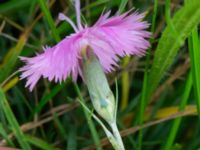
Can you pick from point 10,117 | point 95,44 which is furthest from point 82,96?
point 95,44

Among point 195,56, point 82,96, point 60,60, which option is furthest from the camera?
point 82,96

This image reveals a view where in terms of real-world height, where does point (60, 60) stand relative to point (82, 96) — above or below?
above

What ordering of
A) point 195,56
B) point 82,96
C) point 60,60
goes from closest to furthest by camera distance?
point 60,60, point 195,56, point 82,96

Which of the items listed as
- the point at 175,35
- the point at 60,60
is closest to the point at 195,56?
the point at 175,35

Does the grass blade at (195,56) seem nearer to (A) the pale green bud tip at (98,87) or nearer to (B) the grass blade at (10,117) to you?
(A) the pale green bud tip at (98,87)

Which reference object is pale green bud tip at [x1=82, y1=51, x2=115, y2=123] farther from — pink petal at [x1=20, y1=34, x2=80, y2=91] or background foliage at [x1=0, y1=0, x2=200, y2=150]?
background foliage at [x1=0, y1=0, x2=200, y2=150]

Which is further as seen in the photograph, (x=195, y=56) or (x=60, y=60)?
(x=195, y=56)

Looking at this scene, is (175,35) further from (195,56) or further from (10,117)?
(10,117)

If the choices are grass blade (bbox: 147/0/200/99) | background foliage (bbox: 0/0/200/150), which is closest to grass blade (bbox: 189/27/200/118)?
grass blade (bbox: 147/0/200/99)

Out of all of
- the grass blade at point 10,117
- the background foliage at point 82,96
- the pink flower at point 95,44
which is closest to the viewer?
the pink flower at point 95,44

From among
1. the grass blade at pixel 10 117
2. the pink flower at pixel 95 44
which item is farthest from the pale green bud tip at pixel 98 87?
the grass blade at pixel 10 117
